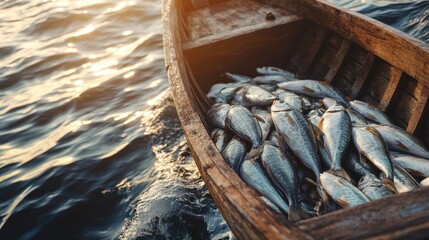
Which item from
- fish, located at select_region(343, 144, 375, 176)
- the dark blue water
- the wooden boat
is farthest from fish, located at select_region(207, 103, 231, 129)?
fish, located at select_region(343, 144, 375, 176)

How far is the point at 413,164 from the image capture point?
3.07 metres

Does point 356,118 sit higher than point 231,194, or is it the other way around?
point 231,194

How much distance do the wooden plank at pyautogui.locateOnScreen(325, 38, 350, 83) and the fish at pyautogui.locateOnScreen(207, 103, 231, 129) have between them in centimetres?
194

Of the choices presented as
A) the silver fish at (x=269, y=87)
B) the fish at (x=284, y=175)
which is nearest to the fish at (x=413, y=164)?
the fish at (x=284, y=175)

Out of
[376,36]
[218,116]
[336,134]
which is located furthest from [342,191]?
[376,36]

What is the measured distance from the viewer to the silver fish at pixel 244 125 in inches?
145

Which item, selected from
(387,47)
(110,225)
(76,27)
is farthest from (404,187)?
(76,27)

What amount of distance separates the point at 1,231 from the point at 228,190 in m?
4.18

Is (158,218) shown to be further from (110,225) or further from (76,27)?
(76,27)

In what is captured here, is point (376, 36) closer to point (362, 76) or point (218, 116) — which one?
point (362, 76)

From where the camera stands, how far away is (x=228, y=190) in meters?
2.40

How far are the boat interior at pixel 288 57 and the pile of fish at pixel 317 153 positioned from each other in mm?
502

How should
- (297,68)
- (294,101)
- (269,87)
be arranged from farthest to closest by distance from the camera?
1. (297,68)
2. (269,87)
3. (294,101)

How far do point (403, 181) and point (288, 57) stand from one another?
3898mm
